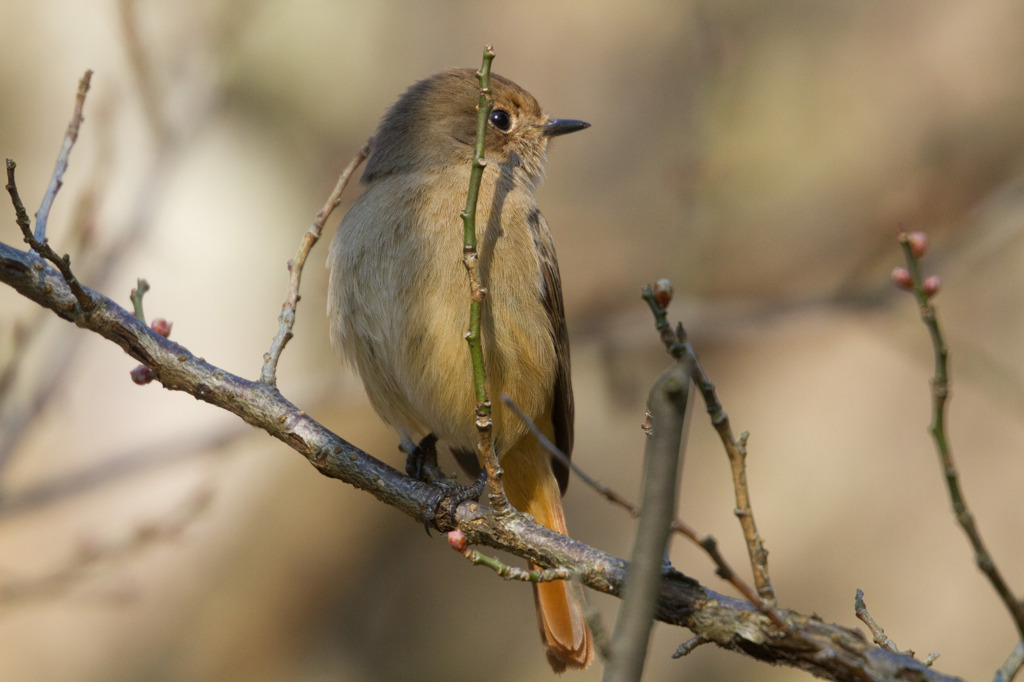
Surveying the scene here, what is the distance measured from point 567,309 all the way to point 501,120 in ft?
8.28

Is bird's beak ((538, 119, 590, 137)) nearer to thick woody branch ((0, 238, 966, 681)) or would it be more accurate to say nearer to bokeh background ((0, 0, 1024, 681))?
bokeh background ((0, 0, 1024, 681))

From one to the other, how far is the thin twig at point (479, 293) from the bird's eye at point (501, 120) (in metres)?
1.83

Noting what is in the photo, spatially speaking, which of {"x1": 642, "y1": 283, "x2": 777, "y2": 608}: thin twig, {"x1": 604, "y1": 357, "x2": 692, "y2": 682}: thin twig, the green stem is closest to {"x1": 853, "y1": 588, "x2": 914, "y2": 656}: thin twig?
{"x1": 642, "y1": 283, "x2": 777, "y2": 608}: thin twig

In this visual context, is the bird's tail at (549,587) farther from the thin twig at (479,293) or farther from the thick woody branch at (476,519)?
the thin twig at (479,293)

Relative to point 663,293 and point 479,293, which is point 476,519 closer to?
point 479,293

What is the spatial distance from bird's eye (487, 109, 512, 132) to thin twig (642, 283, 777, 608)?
8.83ft

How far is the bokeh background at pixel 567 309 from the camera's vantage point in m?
5.20

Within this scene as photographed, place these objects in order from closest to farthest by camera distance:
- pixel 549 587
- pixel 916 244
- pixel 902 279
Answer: pixel 916 244 → pixel 902 279 → pixel 549 587

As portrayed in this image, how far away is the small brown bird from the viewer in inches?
135

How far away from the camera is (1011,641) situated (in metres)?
5.67

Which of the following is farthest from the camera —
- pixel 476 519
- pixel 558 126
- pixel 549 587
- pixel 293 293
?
pixel 558 126

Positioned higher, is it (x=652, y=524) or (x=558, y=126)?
(x=558, y=126)

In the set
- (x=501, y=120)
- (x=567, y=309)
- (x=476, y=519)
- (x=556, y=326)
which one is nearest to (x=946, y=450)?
(x=476, y=519)

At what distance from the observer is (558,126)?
14.8 feet
